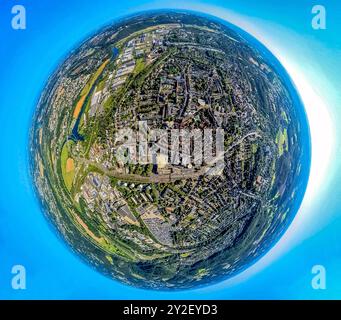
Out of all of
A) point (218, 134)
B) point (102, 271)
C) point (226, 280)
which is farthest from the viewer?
point (226, 280)

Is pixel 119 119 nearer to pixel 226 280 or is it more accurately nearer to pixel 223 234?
pixel 223 234

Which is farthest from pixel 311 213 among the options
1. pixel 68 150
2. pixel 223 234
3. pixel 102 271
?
pixel 68 150

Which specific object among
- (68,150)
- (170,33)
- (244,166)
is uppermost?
(170,33)

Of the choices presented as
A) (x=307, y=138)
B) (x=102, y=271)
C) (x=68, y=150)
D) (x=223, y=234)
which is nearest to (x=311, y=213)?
(x=307, y=138)

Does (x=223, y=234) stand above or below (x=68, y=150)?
below

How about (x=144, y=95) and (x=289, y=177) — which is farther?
(x=289, y=177)

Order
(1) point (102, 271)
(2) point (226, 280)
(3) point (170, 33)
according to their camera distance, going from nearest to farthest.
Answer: (3) point (170, 33), (1) point (102, 271), (2) point (226, 280)
